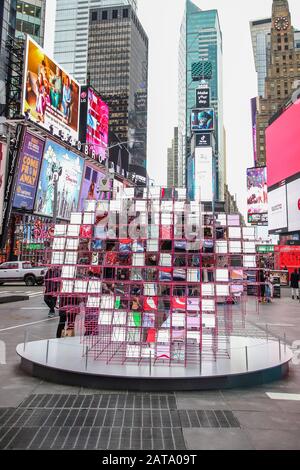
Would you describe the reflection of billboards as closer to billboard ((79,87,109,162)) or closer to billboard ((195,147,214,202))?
billboard ((195,147,214,202))

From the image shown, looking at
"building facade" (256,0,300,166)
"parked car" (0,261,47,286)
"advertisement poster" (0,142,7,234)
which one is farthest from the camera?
"building facade" (256,0,300,166)

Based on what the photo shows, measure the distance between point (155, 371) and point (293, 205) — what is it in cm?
3556

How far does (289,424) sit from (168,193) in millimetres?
5004

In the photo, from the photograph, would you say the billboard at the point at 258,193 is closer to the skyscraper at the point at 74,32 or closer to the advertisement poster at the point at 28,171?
the advertisement poster at the point at 28,171

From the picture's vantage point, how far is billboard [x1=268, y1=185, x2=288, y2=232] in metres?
39.9

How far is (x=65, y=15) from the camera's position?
18850 centimetres

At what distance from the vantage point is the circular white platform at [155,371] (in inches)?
215

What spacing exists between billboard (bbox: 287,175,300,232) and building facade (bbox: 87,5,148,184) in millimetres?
104219

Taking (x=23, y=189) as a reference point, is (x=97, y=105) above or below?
above

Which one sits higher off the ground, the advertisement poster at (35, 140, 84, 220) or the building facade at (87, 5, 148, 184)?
the building facade at (87, 5, 148, 184)

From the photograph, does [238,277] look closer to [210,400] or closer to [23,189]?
[210,400]

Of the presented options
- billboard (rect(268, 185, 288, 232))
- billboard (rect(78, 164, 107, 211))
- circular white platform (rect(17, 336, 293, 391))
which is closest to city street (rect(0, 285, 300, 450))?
circular white platform (rect(17, 336, 293, 391))
